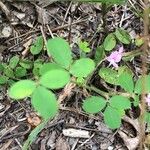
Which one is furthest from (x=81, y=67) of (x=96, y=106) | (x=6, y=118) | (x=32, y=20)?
(x=32, y=20)

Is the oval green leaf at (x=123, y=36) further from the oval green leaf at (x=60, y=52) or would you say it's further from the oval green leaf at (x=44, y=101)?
the oval green leaf at (x=44, y=101)

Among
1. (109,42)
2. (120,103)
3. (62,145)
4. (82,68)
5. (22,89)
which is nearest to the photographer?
(22,89)

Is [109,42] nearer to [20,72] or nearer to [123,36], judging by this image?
[123,36]

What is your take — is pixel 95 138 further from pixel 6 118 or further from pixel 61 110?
pixel 6 118

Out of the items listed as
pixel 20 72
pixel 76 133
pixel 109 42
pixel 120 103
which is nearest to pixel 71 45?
pixel 109 42

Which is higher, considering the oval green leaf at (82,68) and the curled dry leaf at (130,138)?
the oval green leaf at (82,68)

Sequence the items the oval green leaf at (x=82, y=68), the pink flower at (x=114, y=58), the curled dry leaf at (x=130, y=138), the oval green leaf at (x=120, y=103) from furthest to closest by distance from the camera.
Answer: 1. the pink flower at (x=114, y=58)
2. the curled dry leaf at (x=130, y=138)
3. the oval green leaf at (x=120, y=103)
4. the oval green leaf at (x=82, y=68)

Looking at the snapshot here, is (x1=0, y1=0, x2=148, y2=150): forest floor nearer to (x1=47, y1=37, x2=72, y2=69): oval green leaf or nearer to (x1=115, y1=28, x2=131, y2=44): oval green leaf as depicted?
(x1=115, y1=28, x2=131, y2=44): oval green leaf

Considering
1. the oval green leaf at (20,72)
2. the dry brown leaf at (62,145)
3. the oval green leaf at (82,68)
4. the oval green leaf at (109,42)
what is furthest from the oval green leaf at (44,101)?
the oval green leaf at (109,42)
